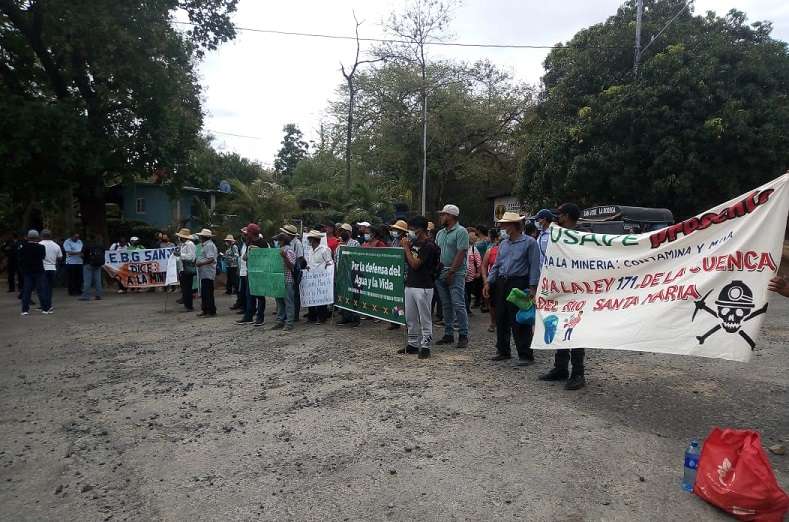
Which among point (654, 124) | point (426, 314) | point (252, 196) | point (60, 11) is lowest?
point (426, 314)

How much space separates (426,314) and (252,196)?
14.0 metres

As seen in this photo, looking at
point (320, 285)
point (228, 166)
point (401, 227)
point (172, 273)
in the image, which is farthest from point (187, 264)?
point (228, 166)

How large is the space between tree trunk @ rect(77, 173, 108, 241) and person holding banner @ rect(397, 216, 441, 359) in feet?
50.2

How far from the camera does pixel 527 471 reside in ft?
13.0

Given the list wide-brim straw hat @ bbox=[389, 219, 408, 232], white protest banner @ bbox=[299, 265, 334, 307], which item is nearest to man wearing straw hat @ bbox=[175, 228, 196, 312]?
white protest banner @ bbox=[299, 265, 334, 307]

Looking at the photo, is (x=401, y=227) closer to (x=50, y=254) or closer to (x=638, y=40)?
(x=50, y=254)

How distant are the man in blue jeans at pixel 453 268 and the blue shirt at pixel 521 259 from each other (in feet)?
3.12

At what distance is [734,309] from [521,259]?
240 centimetres

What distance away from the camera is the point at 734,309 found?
4.35m

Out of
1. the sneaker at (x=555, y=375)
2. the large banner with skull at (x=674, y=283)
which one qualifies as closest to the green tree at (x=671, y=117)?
the sneaker at (x=555, y=375)

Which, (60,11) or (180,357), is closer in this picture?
(180,357)

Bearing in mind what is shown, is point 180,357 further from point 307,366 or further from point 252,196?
point 252,196

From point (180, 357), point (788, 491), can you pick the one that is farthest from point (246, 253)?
point (788, 491)

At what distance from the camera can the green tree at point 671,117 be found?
20.5 meters
